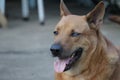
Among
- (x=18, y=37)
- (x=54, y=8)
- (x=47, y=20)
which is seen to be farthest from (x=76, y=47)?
(x=54, y=8)

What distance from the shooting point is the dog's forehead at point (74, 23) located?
4.49m

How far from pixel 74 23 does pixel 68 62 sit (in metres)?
0.39

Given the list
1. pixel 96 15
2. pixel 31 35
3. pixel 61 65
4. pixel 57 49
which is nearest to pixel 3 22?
pixel 31 35

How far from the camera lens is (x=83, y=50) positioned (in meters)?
4.47

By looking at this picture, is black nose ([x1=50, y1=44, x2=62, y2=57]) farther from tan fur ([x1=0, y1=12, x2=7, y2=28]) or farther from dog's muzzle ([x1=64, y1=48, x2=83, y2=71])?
tan fur ([x1=0, y1=12, x2=7, y2=28])

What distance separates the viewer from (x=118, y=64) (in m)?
4.80

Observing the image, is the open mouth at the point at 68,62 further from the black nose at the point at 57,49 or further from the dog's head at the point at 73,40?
the black nose at the point at 57,49

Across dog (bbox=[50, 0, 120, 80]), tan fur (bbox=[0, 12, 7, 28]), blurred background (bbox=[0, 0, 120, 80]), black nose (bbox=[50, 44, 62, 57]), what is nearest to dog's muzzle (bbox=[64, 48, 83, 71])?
dog (bbox=[50, 0, 120, 80])

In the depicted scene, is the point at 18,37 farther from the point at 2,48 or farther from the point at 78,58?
the point at 78,58

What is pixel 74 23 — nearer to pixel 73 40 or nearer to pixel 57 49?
pixel 73 40

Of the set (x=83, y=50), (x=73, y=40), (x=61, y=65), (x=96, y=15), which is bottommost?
(x=61, y=65)

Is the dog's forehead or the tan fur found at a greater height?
the dog's forehead

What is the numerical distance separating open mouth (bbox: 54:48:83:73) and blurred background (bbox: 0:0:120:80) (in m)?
1.75

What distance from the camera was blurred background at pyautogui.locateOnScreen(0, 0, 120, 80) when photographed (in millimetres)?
6500
